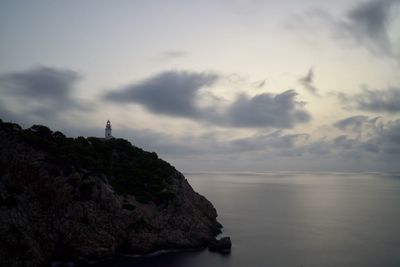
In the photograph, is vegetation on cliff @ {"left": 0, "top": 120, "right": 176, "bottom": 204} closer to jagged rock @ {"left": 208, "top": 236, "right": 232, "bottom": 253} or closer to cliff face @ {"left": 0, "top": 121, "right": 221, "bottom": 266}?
cliff face @ {"left": 0, "top": 121, "right": 221, "bottom": 266}

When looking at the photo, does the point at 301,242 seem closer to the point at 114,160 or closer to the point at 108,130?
the point at 114,160

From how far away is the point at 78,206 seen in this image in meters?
55.3

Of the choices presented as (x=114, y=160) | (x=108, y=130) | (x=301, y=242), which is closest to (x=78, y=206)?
(x=114, y=160)

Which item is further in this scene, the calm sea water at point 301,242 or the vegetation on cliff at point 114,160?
the vegetation on cliff at point 114,160

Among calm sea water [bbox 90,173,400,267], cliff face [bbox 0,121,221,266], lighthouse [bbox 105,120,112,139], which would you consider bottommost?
calm sea water [bbox 90,173,400,267]

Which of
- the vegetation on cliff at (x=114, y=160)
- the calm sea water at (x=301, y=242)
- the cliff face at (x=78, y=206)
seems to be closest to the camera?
the cliff face at (x=78, y=206)

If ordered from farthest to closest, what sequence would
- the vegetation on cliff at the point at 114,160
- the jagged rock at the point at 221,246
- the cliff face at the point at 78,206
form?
the jagged rock at the point at 221,246 < the vegetation on cliff at the point at 114,160 < the cliff face at the point at 78,206

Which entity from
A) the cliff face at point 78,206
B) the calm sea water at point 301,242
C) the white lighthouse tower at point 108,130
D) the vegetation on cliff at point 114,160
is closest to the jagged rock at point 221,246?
the calm sea water at point 301,242

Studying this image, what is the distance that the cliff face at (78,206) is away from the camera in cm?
4866

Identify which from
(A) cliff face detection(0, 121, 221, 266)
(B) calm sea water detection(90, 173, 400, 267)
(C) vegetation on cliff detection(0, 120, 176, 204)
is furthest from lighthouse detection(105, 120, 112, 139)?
(B) calm sea water detection(90, 173, 400, 267)

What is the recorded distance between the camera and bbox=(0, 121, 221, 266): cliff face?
1916 inches

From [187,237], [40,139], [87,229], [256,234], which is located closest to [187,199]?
[187,237]

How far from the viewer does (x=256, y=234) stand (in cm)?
7725

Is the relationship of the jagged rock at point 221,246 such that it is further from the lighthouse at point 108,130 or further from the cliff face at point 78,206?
the lighthouse at point 108,130
